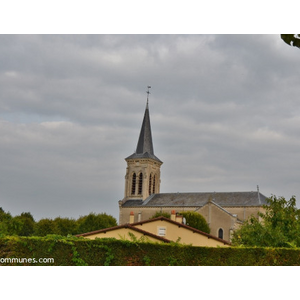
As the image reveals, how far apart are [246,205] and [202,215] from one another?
28.0ft

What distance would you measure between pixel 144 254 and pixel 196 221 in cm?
4314

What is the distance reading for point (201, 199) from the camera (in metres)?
65.6

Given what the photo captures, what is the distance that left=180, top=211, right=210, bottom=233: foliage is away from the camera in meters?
52.5

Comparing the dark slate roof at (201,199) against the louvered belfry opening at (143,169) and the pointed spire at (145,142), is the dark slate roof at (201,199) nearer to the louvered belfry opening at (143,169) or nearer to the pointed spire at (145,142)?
the louvered belfry opening at (143,169)

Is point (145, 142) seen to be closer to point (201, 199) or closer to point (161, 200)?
point (161, 200)

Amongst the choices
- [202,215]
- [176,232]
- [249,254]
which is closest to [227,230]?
[202,215]

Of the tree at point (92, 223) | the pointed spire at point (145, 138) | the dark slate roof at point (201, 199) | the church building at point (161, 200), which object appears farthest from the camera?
the pointed spire at point (145, 138)

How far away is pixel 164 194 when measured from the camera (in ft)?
234

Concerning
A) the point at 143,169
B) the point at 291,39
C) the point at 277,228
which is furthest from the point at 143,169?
the point at 291,39

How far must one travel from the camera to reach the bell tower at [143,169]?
244 ft

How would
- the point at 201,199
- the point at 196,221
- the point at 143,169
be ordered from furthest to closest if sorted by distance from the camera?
the point at 143,169 < the point at 201,199 < the point at 196,221

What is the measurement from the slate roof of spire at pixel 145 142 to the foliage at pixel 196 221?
24317 millimetres

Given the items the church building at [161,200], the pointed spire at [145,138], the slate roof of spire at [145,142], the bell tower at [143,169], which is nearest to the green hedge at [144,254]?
the church building at [161,200]

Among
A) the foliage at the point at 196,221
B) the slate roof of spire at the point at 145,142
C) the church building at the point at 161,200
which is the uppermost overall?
the slate roof of spire at the point at 145,142
